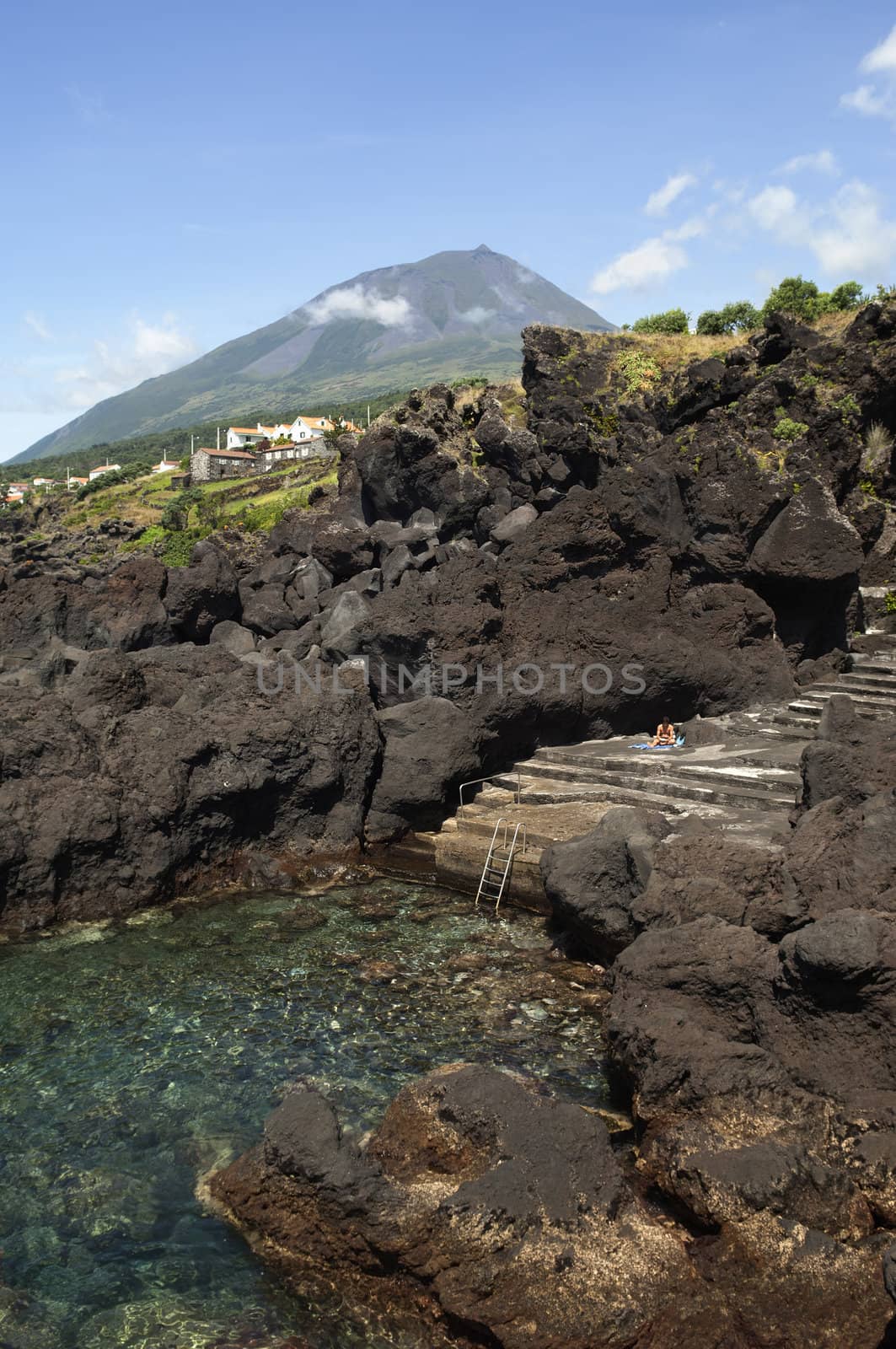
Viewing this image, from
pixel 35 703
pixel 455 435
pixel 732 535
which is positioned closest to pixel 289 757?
pixel 35 703

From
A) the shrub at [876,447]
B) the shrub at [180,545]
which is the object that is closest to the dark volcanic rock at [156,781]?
the shrub at [876,447]

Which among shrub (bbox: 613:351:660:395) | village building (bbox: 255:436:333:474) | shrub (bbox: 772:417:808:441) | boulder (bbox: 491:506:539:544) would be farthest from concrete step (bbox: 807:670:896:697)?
village building (bbox: 255:436:333:474)

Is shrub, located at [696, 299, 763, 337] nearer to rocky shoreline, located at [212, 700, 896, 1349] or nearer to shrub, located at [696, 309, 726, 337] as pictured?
shrub, located at [696, 309, 726, 337]

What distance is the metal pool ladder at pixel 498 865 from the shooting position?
14805 millimetres

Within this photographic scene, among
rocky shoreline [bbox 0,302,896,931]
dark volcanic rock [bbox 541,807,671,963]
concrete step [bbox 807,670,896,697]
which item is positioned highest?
rocky shoreline [bbox 0,302,896,931]

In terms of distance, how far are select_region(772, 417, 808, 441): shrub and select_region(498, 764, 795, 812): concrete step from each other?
34.5 ft

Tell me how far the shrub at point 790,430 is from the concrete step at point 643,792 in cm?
1052

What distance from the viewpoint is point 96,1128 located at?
8891 millimetres

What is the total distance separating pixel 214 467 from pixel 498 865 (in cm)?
9055

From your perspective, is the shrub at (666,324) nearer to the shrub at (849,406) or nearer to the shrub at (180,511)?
the shrub at (849,406)

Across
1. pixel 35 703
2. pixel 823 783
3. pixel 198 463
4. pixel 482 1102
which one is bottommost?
pixel 482 1102

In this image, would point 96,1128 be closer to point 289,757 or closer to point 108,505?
point 289,757

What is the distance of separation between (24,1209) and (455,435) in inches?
1150

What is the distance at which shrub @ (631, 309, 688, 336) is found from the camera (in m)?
40.8
